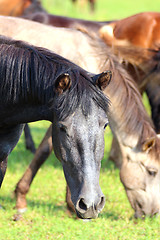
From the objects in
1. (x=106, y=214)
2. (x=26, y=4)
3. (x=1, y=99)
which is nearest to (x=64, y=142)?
(x=1, y=99)

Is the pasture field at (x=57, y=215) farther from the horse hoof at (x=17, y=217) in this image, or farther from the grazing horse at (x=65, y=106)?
the grazing horse at (x=65, y=106)

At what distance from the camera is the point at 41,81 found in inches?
108

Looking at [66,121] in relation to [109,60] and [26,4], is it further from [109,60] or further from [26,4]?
[26,4]

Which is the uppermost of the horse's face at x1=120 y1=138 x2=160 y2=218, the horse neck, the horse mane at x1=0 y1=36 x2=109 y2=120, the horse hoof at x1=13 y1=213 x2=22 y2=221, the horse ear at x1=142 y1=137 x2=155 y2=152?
the horse mane at x1=0 y1=36 x2=109 y2=120

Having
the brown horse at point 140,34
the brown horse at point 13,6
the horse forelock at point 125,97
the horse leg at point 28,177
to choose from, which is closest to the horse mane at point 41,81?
the horse forelock at point 125,97

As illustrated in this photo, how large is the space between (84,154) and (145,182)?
1960 mm

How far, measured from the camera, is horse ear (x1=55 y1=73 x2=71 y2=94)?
258 cm

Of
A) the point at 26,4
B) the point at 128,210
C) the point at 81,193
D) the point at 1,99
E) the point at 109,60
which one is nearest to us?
the point at 81,193

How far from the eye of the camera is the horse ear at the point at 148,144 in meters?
4.24

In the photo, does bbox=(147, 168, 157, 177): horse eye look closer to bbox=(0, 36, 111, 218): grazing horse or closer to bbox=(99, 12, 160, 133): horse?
bbox=(99, 12, 160, 133): horse

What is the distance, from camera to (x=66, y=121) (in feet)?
8.50

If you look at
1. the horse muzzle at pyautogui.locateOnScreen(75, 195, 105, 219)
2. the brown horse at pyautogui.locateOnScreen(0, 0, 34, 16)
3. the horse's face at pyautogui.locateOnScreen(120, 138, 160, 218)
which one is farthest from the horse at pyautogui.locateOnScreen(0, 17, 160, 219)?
the brown horse at pyautogui.locateOnScreen(0, 0, 34, 16)

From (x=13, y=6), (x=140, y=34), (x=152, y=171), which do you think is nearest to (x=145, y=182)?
(x=152, y=171)

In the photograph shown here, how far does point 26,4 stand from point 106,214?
268 inches
